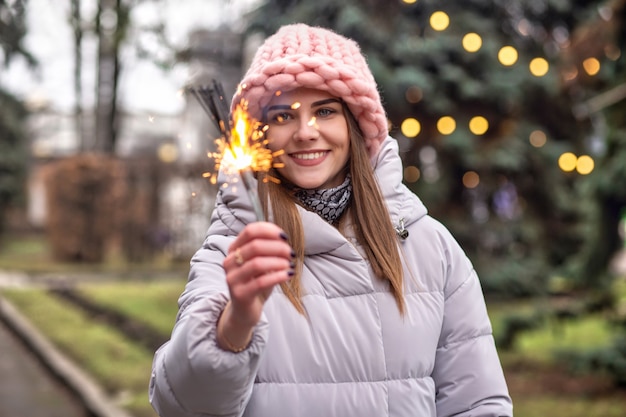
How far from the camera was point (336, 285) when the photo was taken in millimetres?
2020

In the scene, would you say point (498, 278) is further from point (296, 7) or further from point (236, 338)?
point (236, 338)

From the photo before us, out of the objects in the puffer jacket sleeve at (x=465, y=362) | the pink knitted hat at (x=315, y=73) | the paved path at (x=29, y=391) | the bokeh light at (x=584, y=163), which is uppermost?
the pink knitted hat at (x=315, y=73)

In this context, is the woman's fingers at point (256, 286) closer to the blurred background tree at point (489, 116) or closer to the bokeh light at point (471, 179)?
the blurred background tree at point (489, 116)

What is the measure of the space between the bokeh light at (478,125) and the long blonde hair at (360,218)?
29.3 ft

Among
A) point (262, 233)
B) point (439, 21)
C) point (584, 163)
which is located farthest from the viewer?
point (584, 163)

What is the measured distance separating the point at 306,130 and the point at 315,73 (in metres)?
0.14

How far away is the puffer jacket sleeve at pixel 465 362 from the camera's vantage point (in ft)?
6.85

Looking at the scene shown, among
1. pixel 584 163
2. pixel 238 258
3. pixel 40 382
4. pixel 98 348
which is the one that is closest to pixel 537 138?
pixel 584 163

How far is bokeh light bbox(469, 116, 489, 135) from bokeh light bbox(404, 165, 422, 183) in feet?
3.27

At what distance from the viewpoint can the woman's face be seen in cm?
207

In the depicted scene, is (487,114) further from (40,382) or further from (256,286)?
(256,286)

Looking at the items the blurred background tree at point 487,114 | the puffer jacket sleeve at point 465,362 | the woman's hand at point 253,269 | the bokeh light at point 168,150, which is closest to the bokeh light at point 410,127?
the blurred background tree at point 487,114

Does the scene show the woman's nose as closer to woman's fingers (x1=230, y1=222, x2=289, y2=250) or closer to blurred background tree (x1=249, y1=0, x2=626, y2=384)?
woman's fingers (x1=230, y1=222, x2=289, y2=250)

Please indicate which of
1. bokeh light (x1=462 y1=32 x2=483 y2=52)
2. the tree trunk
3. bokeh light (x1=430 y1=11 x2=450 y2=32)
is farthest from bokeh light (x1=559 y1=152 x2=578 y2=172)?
the tree trunk
